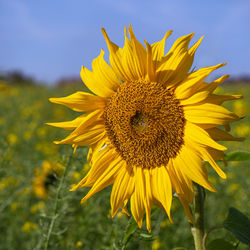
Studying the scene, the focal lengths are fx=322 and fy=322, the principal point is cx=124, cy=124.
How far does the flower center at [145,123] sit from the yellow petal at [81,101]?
66 mm

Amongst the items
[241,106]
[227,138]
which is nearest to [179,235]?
[227,138]

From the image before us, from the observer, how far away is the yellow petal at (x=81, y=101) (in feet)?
4.39

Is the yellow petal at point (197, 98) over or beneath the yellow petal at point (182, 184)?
over

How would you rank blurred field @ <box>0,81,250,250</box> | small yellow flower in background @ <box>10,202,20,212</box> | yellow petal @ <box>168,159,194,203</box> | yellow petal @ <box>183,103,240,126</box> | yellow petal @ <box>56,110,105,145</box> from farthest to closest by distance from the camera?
small yellow flower in background @ <box>10,202,20,212</box> → blurred field @ <box>0,81,250,250</box> → yellow petal @ <box>56,110,105,145</box> → yellow petal @ <box>168,159,194,203</box> → yellow petal @ <box>183,103,240,126</box>

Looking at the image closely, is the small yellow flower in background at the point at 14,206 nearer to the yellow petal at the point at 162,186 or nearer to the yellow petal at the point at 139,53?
the yellow petal at the point at 162,186

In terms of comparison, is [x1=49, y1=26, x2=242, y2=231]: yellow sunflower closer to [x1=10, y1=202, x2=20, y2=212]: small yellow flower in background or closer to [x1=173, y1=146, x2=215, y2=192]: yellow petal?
[x1=173, y1=146, x2=215, y2=192]: yellow petal

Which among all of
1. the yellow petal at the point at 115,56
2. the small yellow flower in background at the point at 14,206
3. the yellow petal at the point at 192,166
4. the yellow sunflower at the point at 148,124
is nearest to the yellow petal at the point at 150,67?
the yellow sunflower at the point at 148,124

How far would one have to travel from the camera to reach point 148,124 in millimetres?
1420

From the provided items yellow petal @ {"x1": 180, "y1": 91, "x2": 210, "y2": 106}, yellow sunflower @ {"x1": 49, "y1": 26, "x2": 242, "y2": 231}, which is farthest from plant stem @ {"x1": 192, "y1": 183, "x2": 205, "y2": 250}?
yellow petal @ {"x1": 180, "y1": 91, "x2": 210, "y2": 106}

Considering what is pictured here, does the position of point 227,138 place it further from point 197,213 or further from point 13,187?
point 13,187

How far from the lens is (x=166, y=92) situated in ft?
4.38

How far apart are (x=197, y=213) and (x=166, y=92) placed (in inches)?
19.8

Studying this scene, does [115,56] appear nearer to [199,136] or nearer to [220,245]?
[199,136]

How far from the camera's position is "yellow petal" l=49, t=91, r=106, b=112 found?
4.39 ft
